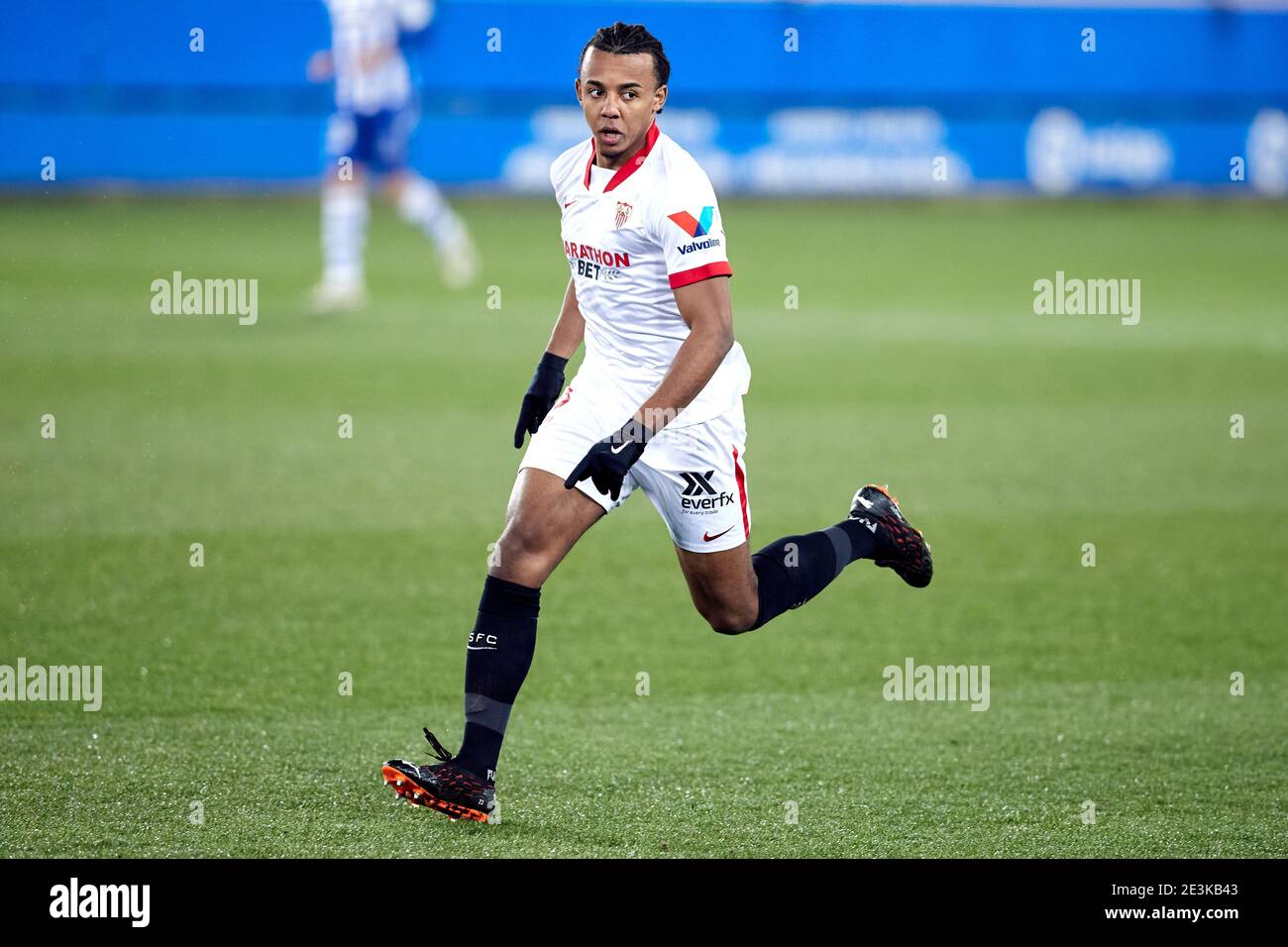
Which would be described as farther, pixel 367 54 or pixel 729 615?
pixel 367 54

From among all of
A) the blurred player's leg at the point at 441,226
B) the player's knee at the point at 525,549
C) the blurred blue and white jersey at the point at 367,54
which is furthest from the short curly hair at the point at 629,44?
the blurred blue and white jersey at the point at 367,54

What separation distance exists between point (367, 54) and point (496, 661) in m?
14.2

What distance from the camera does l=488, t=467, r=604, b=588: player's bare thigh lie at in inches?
179

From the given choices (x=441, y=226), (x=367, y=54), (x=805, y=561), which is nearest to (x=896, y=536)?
(x=805, y=561)

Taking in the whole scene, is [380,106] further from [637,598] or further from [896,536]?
[896,536]

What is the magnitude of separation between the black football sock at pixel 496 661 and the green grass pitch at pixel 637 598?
26cm

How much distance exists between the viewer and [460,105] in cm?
2339

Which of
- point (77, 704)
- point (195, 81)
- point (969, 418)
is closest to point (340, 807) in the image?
point (77, 704)

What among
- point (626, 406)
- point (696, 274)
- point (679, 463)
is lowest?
point (679, 463)

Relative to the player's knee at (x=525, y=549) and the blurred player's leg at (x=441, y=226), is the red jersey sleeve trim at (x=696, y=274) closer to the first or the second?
the player's knee at (x=525, y=549)

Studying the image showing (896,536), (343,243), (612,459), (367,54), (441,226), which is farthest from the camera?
(367,54)

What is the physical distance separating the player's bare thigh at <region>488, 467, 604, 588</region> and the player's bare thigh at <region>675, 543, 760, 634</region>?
44 cm

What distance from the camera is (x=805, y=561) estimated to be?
17.5 feet

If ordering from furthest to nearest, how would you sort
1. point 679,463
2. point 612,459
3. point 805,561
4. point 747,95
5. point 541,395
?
point 747,95, point 805,561, point 541,395, point 679,463, point 612,459
